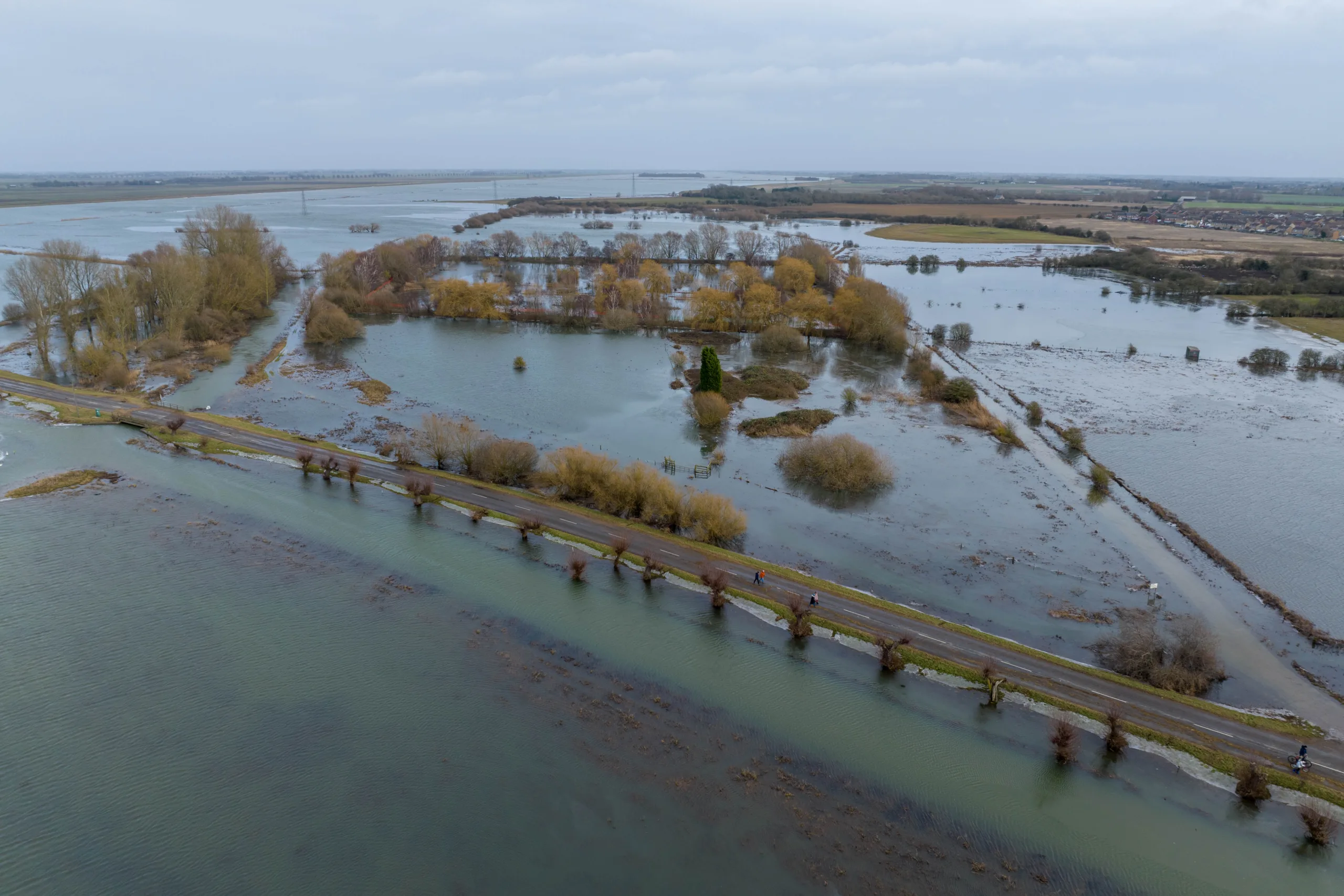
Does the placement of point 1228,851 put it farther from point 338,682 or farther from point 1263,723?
point 338,682

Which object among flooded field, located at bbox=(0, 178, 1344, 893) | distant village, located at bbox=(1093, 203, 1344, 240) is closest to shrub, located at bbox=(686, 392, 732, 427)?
flooded field, located at bbox=(0, 178, 1344, 893)

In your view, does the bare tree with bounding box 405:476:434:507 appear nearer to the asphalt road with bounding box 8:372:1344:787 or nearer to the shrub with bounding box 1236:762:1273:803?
the asphalt road with bounding box 8:372:1344:787

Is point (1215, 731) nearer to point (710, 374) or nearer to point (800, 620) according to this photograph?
point (800, 620)

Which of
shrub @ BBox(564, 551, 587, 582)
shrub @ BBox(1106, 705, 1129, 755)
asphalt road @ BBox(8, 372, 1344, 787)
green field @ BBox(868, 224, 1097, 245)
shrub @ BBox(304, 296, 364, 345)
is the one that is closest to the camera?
shrub @ BBox(1106, 705, 1129, 755)

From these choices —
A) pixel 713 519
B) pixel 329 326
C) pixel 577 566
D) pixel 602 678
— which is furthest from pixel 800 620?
pixel 329 326

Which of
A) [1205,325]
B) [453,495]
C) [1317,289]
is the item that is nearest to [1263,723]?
[453,495]

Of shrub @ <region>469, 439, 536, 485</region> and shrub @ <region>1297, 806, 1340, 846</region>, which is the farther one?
shrub @ <region>469, 439, 536, 485</region>
